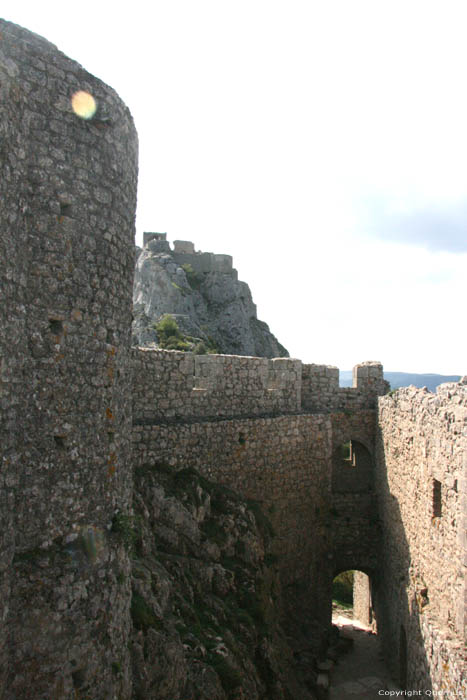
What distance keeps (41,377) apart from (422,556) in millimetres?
8416

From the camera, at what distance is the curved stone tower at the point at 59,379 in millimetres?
4305

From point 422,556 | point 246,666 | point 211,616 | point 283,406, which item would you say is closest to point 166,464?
point 211,616

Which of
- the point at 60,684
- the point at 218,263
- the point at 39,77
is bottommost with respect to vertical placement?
the point at 60,684

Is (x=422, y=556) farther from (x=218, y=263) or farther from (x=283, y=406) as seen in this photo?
(x=218, y=263)

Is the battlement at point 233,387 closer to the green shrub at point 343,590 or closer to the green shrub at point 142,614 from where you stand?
the green shrub at point 142,614

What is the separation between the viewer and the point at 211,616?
8.16 m

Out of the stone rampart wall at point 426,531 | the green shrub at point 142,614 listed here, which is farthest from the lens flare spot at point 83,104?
the stone rampart wall at point 426,531

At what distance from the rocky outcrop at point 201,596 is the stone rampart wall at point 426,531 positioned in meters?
2.57

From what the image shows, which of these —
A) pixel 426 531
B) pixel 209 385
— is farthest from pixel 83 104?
pixel 426 531

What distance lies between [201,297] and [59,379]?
4352 centimetres

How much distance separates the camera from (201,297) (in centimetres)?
4791

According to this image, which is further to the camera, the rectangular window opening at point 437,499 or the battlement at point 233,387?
the battlement at point 233,387

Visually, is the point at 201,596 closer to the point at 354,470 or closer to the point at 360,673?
the point at 360,673

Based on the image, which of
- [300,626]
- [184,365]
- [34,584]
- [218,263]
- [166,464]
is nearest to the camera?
[34,584]
